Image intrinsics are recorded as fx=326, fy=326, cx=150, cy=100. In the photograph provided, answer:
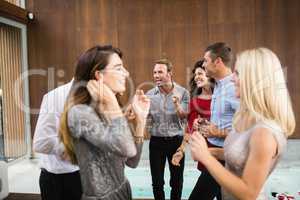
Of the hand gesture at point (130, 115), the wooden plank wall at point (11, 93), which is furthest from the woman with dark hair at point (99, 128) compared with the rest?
the wooden plank wall at point (11, 93)

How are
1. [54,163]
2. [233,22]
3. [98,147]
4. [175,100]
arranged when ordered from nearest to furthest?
[98,147] → [54,163] → [175,100] → [233,22]

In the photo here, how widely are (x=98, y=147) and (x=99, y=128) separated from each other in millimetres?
79

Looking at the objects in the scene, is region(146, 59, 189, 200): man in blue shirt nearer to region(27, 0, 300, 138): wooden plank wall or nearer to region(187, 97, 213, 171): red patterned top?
region(187, 97, 213, 171): red patterned top

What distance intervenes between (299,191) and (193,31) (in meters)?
3.12

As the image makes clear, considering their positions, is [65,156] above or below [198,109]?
below

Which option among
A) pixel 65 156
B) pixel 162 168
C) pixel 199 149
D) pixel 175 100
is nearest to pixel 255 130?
pixel 199 149

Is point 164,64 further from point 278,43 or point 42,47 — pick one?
point 42,47

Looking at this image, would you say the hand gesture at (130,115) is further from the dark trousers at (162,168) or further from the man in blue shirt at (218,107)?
the dark trousers at (162,168)

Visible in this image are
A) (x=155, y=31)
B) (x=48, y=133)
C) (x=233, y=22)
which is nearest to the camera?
(x=48, y=133)

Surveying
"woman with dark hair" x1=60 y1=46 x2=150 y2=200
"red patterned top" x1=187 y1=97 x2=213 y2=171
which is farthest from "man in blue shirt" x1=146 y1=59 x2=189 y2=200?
"woman with dark hair" x1=60 y1=46 x2=150 y2=200

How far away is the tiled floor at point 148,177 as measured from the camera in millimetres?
3848

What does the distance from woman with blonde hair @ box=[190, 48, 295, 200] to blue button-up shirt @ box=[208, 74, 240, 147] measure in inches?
37.0

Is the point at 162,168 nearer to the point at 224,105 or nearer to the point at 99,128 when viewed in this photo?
A: the point at 224,105

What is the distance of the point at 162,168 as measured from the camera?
10.4 feet
